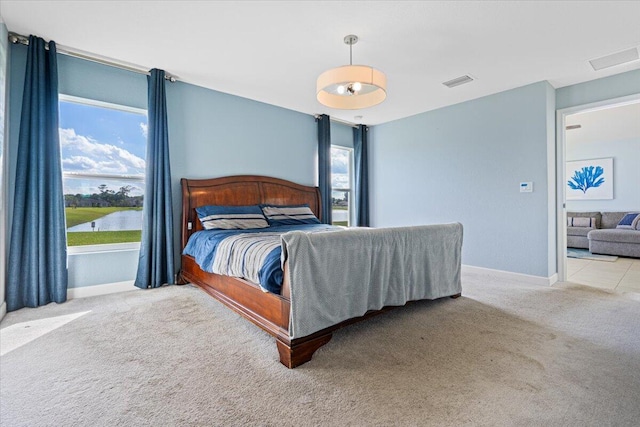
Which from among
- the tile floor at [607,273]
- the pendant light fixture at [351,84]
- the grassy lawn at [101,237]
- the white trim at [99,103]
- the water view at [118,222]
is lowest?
the tile floor at [607,273]

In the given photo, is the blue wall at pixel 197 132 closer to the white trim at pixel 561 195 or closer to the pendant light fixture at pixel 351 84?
the pendant light fixture at pixel 351 84

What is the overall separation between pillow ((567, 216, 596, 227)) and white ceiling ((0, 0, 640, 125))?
404 cm

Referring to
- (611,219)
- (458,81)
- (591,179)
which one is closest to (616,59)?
(458,81)

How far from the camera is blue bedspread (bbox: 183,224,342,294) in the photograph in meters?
1.95

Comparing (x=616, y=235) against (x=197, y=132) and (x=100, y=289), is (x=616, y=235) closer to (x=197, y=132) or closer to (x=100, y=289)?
(x=197, y=132)

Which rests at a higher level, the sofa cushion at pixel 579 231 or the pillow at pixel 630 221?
the pillow at pixel 630 221

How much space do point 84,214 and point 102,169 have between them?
1.71 feet

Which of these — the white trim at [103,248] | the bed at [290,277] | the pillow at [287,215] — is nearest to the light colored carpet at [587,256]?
the bed at [290,277]

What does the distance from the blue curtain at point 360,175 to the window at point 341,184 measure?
15 cm

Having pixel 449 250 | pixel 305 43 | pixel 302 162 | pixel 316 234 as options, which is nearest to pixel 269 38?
pixel 305 43

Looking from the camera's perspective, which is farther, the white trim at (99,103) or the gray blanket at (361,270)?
the white trim at (99,103)

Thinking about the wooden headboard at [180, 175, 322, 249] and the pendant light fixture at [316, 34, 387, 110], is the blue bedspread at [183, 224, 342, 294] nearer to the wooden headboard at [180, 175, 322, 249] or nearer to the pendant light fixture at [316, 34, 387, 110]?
the wooden headboard at [180, 175, 322, 249]

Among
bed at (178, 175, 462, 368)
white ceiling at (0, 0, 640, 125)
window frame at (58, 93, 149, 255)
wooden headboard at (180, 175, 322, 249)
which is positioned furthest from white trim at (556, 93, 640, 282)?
window frame at (58, 93, 149, 255)

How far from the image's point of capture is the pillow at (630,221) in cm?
567
